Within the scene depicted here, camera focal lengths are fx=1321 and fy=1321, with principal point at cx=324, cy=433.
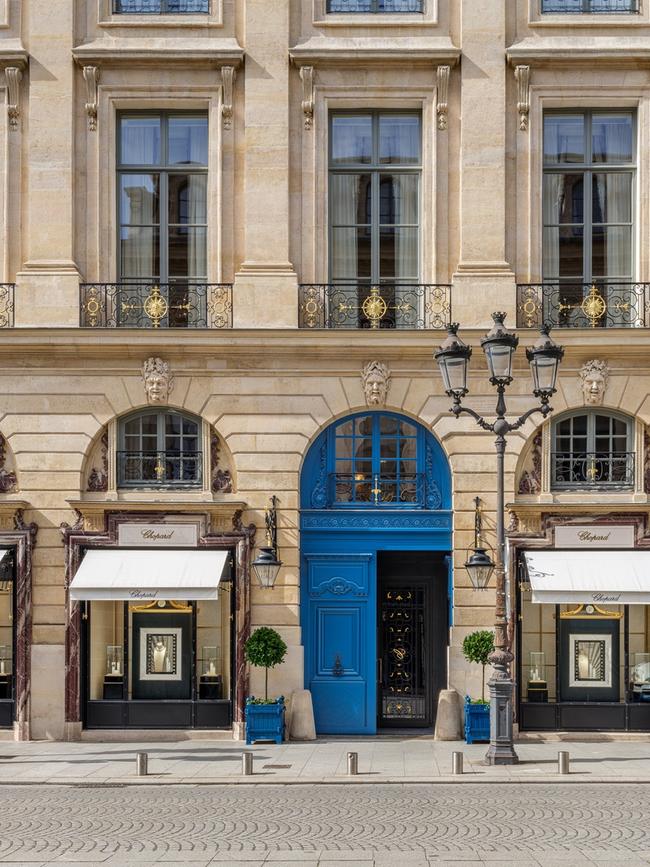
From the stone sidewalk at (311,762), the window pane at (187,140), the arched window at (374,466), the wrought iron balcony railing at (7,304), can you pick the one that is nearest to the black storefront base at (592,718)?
the stone sidewalk at (311,762)

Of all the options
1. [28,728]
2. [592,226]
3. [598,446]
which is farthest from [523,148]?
[28,728]

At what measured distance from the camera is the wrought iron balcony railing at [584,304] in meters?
23.4

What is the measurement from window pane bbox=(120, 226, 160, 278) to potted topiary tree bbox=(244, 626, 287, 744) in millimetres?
6951

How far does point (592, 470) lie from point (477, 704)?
469 cm

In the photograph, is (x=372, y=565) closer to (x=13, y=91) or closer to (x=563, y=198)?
(x=563, y=198)

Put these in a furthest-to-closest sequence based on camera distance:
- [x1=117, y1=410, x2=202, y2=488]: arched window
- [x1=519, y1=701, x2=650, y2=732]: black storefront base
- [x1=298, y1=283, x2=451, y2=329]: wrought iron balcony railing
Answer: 1. [x1=117, y1=410, x2=202, y2=488]: arched window
2. [x1=298, y1=283, x2=451, y2=329]: wrought iron balcony railing
3. [x1=519, y1=701, x2=650, y2=732]: black storefront base

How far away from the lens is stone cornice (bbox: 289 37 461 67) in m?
23.3

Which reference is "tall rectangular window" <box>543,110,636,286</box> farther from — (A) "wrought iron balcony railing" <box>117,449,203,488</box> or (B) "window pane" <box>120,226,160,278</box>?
(A) "wrought iron balcony railing" <box>117,449,203,488</box>

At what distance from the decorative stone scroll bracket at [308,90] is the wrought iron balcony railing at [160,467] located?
6.37m

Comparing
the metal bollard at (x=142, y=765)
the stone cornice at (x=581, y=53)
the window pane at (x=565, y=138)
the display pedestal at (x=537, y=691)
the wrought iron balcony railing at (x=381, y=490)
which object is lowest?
the metal bollard at (x=142, y=765)

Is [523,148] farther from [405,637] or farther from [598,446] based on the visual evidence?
[405,637]

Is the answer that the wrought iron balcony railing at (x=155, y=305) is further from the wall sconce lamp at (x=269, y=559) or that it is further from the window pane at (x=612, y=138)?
the window pane at (x=612, y=138)

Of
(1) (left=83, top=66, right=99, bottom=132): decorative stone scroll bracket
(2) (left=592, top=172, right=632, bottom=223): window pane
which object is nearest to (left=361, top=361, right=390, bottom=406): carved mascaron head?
(2) (left=592, top=172, right=632, bottom=223): window pane

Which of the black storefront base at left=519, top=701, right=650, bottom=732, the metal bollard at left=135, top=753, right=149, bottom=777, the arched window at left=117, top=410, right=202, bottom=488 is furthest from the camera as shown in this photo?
the arched window at left=117, top=410, right=202, bottom=488
